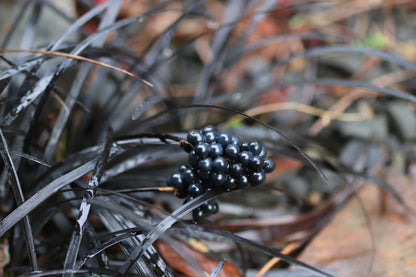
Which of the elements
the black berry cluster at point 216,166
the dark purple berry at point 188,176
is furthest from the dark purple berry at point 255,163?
the dark purple berry at point 188,176

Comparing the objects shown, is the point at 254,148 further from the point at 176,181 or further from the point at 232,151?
the point at 176,181

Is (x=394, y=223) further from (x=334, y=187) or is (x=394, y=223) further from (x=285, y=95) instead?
(x=285, y=95)

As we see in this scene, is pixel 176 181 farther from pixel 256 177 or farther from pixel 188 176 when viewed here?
pixel 256 177

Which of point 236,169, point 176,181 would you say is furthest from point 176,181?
point 236,169

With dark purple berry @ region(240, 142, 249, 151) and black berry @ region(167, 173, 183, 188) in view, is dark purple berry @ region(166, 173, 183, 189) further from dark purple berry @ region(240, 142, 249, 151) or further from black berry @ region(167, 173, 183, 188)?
dark purple berry @ region(240, 142, 249, 151)

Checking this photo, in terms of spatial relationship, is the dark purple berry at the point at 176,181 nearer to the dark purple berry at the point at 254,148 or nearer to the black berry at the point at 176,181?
the black berry at the point at 176,181

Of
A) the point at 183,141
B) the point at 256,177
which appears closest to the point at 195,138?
the point at 183,141
